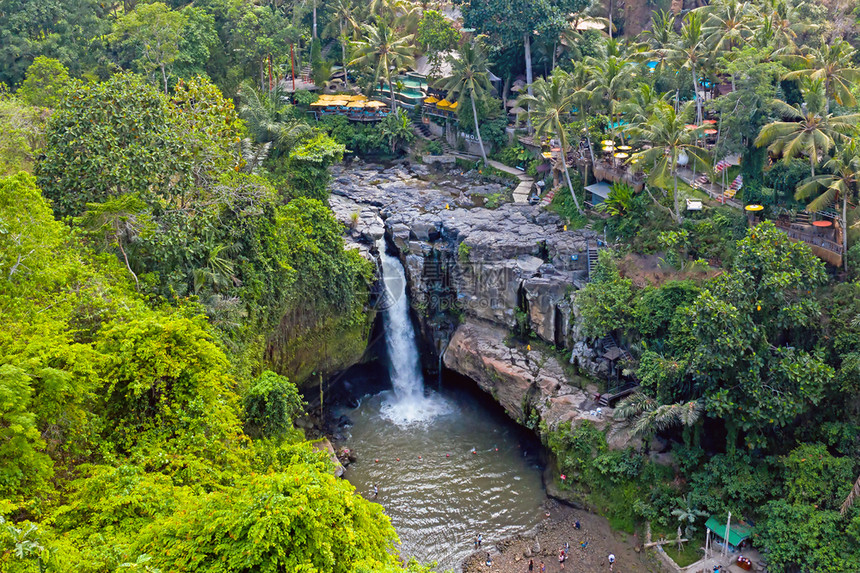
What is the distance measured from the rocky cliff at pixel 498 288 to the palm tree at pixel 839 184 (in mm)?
10528

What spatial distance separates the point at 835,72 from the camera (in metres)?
33.8

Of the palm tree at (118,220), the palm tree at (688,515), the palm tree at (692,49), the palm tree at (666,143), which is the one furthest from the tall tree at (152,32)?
the palm tree at (688,515)

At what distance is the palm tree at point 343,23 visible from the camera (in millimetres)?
55406

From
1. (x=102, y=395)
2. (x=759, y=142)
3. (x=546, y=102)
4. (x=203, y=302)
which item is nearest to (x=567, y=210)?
(x=546, y=102)

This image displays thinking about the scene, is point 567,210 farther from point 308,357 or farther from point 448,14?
point 448,14

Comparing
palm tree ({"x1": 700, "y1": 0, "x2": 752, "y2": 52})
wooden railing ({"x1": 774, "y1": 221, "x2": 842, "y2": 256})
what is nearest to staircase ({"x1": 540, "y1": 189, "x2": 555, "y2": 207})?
palm tree ({"x1": 700, "y1": 0, "x2": 752, "y2": 52})

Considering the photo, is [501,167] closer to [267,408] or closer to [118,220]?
[267,408]

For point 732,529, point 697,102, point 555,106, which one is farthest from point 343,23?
point 732,529

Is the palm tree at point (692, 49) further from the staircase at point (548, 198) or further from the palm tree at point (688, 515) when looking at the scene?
the palm tree at point (688, 515)

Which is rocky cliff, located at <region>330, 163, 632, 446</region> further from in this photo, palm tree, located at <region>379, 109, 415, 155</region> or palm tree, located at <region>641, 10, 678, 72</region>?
palm tree, located at <region>641, 10, 678, 72</region>

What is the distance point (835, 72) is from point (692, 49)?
7449 mm

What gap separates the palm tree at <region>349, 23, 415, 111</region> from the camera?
5044 centimetres

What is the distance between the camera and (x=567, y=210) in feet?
132

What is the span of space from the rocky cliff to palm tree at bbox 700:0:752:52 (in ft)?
42.9
